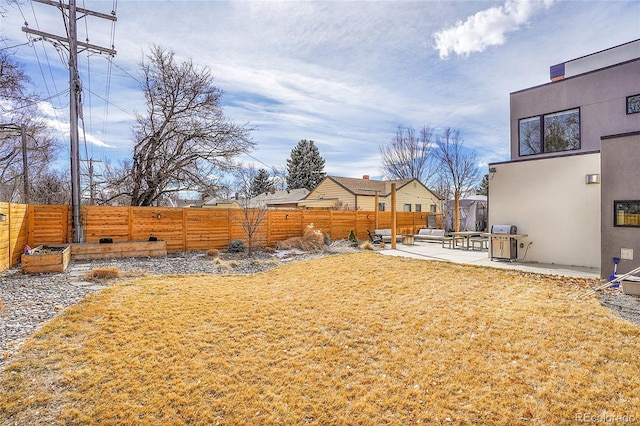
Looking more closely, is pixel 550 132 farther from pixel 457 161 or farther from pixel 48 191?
pixel 48 191

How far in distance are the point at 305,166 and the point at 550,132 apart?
2851 cm

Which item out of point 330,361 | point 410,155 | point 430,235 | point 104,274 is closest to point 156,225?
point 104,274

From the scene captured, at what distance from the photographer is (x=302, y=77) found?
467 inches

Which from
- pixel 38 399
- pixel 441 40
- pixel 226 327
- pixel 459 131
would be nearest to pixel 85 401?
pixel 38 399

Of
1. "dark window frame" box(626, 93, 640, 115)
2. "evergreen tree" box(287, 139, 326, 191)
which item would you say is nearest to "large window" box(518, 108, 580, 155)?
"dark window frame" box(626, 93, 640, 115)

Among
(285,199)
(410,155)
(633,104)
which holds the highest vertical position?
(410,155)

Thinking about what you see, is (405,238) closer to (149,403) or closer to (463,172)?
(149,403)

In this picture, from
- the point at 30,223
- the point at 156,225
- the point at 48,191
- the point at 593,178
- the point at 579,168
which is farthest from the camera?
the point at 48,191

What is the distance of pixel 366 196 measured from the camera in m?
23.2

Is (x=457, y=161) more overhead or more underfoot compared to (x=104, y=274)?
more overhead

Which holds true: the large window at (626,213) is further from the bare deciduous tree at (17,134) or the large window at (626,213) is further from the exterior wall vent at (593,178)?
the bare deciduous tree at (17,134)

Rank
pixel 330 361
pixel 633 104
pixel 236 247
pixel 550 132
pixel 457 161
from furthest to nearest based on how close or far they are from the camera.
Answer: pixel 457 161, pixel 236 247, pixel 550 132, pixel 633 104, pixel 330 361

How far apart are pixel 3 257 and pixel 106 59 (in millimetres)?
8265

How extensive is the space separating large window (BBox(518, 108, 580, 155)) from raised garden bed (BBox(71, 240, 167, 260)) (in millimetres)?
12845
